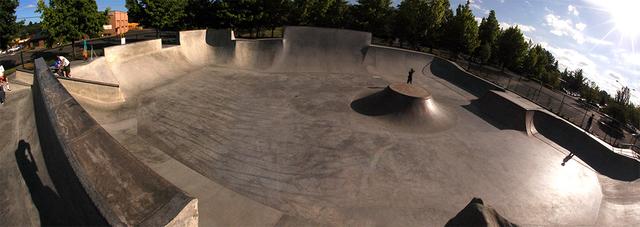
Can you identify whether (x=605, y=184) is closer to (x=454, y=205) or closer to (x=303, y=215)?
(x=454, y=205)

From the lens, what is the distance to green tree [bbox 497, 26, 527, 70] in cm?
3469

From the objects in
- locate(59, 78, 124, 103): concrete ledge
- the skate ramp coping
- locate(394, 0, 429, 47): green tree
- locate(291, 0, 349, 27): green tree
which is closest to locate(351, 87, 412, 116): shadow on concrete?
the skate ramp coping

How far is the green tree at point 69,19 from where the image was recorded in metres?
21.1

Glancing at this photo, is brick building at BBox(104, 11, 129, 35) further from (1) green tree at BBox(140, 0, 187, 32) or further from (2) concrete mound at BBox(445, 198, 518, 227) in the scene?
(2) concrete mound at BBox(445, 198, 518, 227)

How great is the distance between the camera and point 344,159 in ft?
37.3

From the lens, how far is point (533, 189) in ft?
35.7

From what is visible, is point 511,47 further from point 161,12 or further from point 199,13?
point 161,12

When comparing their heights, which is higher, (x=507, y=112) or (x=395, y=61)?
(x=395, y=61)

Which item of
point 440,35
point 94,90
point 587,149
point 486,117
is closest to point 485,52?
point 440,35

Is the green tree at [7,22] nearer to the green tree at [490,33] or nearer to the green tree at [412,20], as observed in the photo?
the green tree at [412,20]

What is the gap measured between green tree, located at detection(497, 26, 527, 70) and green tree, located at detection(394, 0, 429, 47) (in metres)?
10.2

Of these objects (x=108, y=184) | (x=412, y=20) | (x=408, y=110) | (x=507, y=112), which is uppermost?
(x=412, y=20)

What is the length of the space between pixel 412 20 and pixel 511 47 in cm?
1290

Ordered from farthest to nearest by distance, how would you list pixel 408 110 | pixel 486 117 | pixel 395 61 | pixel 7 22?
pixel 395 61
pixel 7 22
pixel 486 117
pixel 408 110
